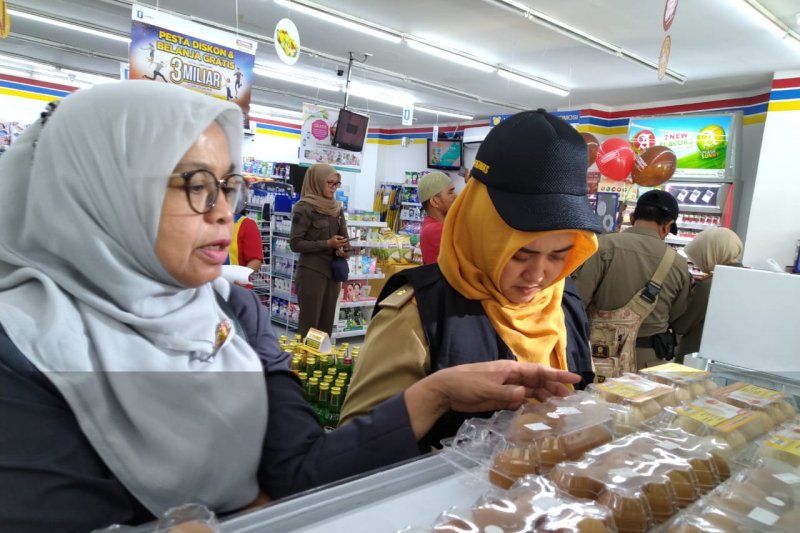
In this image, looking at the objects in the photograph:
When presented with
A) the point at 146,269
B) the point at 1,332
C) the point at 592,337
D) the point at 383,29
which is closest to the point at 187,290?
the point at 146,269

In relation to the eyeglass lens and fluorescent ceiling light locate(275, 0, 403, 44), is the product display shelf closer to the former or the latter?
fluorescent ceiling light locate(275, 0, 403, 44)

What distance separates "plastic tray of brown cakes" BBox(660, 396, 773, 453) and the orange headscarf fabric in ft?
1.36

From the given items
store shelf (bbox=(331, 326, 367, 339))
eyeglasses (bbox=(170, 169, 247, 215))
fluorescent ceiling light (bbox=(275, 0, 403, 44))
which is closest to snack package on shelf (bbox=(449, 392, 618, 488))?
eyeglasses (bbox=(170, 169, 247, 215))

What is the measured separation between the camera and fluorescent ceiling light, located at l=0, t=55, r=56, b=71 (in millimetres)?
11899

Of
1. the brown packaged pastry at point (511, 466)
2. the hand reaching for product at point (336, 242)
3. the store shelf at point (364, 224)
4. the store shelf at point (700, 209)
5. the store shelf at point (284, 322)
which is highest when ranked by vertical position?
the store shelf at point (700, 209)

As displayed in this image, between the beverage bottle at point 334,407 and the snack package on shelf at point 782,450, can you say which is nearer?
the snack package on shelf at point 782,450

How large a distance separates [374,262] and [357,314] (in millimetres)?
740

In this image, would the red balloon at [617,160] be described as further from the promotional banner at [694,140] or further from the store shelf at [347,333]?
the store shelf at [347,333]

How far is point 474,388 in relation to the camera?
1003 mm

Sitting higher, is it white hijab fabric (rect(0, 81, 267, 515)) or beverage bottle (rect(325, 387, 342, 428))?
white hijab fabric (rect(0, 81, 267, 515))

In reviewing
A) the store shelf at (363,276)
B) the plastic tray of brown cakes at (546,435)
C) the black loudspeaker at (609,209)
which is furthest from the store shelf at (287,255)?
the plastic tray of brown cakes at (546,435)

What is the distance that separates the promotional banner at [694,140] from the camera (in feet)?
26.7

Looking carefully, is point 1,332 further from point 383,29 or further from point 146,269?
point 383,29

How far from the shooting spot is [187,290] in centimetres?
106
